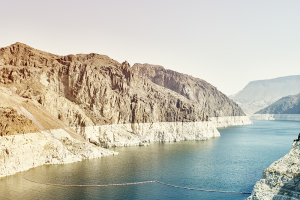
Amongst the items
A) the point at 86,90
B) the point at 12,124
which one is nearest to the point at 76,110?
the point at 86,90

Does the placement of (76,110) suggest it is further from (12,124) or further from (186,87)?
(186,87)

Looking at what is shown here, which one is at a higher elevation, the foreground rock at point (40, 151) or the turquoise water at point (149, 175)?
the foreground rock at point (40, 151)

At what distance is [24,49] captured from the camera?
10062cm

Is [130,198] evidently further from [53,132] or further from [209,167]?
[53,132]

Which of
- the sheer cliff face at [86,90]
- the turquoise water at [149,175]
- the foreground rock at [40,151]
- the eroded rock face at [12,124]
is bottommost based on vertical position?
the turquoise water at [149,175]

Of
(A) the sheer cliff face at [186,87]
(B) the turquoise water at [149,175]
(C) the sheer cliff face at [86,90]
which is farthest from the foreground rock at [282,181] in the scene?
(A) the sheer cliff face at [186,87]

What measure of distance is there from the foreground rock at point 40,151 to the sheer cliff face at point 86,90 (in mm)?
14331

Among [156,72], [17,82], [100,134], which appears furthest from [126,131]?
[156,72]

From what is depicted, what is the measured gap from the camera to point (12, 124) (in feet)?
162

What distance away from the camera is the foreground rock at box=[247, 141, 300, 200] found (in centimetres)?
2438

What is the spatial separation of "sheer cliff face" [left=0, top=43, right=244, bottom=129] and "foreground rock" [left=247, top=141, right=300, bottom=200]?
57384 millimetres

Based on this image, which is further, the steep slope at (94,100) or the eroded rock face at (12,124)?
the steep slope at (94,100)

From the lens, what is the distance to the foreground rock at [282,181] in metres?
24.4

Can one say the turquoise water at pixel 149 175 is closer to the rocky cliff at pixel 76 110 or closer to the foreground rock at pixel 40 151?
the foreground rock at pixel 40 151
